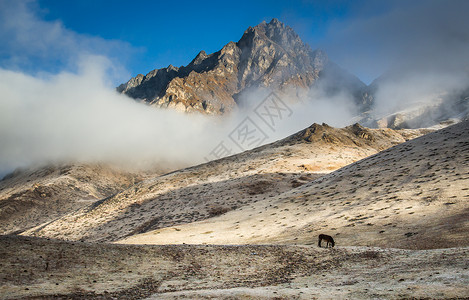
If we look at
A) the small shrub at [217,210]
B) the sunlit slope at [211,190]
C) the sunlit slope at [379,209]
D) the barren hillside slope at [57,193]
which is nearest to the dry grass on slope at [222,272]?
the sunlit slope at [379,209]

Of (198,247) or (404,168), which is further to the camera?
(404,168)

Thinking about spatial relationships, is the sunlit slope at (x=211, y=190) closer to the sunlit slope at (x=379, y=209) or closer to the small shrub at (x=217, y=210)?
the small shrub at (x=217, y=210)

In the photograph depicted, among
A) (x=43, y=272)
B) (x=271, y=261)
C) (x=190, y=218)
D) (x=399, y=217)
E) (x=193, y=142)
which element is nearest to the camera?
(x=43, y=272)

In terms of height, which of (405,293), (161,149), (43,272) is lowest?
(405,293)

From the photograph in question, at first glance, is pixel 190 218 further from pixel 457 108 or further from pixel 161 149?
pixel 457 108

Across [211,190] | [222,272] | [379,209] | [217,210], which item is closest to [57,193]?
[211,190]

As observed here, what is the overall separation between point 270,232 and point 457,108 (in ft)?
594

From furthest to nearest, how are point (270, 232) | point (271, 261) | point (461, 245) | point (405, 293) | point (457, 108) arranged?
point (457, 108) < point (270, 232) < point (271, 261) < point (461, 245) < point (405, 293)

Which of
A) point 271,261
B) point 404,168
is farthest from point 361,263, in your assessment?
point 404,168

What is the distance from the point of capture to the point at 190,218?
4216 centimetres

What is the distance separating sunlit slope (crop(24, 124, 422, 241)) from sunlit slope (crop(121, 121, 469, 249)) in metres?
7.73

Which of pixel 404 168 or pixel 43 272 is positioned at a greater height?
pixel 404 168

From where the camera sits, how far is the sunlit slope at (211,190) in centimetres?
4466

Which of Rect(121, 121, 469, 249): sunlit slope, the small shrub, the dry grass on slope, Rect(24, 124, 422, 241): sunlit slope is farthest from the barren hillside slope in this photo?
the dry grass on slope
